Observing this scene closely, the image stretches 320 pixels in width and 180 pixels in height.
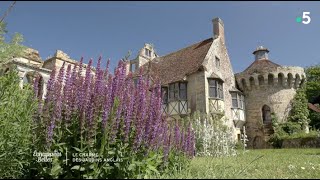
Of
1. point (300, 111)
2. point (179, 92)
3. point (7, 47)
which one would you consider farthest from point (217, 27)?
point (7, 47)

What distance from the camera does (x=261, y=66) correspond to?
26.2 metres

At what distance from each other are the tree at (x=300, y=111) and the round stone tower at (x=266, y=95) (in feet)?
1.31

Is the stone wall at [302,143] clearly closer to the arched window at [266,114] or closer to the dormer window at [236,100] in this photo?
the arched window at [266,114]

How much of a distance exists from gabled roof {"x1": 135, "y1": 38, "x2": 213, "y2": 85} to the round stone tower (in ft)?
17.7

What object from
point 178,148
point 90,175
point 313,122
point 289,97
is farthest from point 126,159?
point 313,122

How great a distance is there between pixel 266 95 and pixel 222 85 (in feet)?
17.8

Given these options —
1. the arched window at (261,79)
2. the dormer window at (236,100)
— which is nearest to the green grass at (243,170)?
the dormer window at (236,100)

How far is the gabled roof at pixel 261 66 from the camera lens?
83.4 ft

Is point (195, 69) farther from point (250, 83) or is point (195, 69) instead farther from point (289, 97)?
point (289, 97)

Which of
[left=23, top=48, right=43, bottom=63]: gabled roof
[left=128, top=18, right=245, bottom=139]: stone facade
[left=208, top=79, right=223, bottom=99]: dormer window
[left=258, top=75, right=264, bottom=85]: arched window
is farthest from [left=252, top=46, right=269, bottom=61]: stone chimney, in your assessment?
[left=23, top=48, right=43, bottom=63]: gabled roof

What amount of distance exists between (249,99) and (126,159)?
24.0 meters

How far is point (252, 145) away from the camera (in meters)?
25.0

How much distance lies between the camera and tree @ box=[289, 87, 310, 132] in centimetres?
2402

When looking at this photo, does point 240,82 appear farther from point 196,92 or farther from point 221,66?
point 196,92
